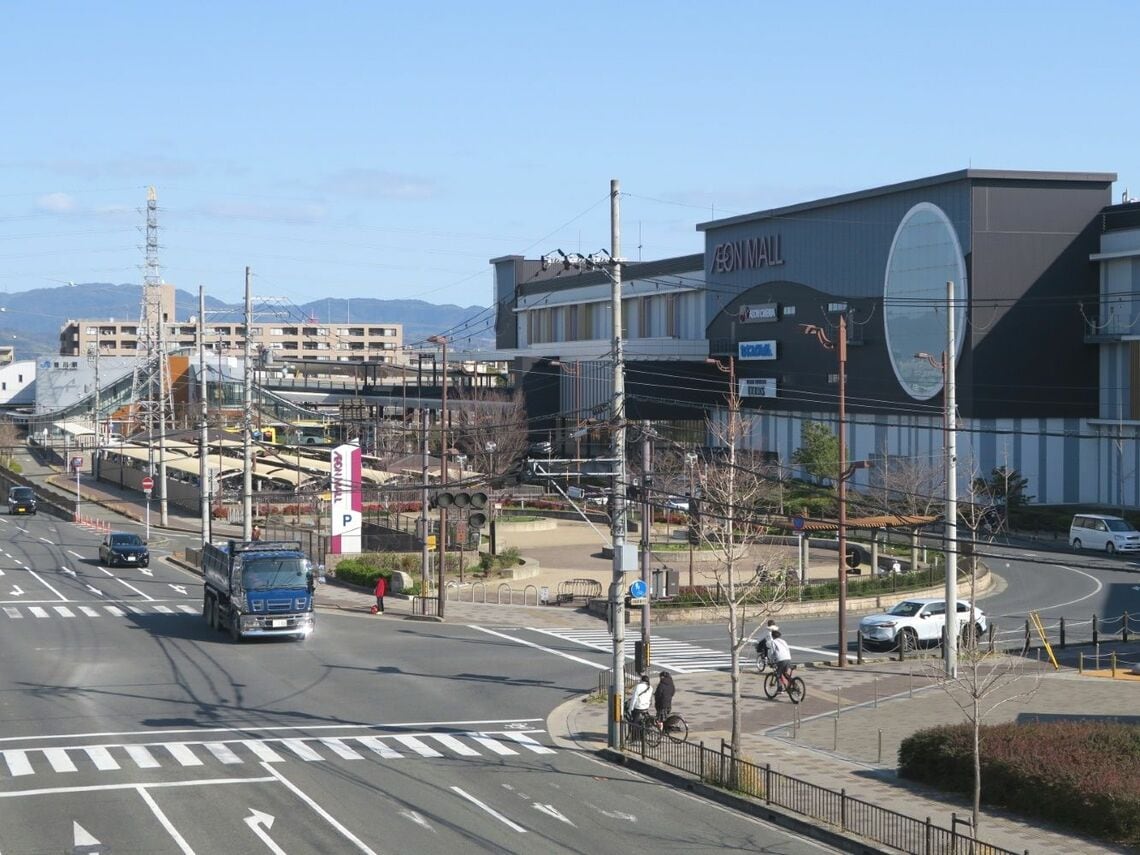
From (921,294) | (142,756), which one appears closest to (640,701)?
(142,756)

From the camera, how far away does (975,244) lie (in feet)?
254

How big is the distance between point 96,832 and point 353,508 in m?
40.9

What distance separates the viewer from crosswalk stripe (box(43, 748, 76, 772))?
23859 mm

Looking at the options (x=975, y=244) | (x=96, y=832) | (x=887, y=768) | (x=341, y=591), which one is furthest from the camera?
(x=975, y=244)

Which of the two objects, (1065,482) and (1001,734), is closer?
(1001,734)

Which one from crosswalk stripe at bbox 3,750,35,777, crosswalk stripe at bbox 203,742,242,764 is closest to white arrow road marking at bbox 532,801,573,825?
crosswalk stripe at bbox 203,742,242,764

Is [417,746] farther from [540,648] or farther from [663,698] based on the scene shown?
[540,648]

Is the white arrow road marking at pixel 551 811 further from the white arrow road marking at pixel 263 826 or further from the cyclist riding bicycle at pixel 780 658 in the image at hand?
the cyclist riding bicycle at pixel 780 658

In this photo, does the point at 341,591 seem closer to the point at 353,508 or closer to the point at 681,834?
the point at 353,508

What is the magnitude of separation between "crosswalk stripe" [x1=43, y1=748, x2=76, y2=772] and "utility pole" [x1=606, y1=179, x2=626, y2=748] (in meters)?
9.65

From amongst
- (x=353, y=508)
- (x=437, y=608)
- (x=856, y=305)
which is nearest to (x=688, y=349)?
(x=856, y=305)

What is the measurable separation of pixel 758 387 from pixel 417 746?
7297cm

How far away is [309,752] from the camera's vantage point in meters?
25.7

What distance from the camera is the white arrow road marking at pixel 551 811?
20781mm
